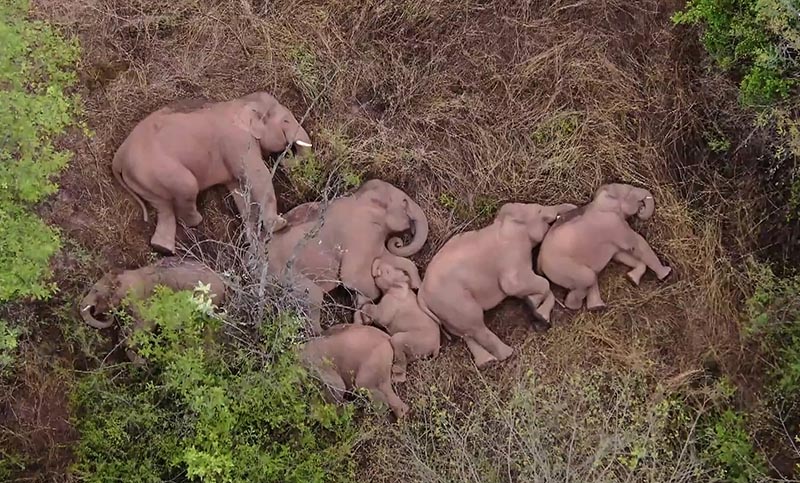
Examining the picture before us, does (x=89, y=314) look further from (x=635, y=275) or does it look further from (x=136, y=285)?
(x=635, y=275)

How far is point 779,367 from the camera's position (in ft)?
13.0

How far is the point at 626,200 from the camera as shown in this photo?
416 cm


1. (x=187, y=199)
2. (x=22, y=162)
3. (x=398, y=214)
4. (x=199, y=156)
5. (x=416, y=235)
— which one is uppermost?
(x=22, y=162)

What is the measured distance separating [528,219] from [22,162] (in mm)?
2323

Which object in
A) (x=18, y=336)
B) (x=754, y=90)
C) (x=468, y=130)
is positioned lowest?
(x=18, y=336)

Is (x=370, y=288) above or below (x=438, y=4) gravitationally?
below

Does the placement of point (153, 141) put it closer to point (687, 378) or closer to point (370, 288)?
point (370, 288)

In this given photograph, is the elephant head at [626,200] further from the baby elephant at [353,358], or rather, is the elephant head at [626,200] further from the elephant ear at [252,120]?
the elephant ear at [252,120]

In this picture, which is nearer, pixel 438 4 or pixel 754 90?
pixel 754 90

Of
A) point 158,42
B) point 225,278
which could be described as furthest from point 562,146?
point 158,42

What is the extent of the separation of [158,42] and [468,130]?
168 centimetres

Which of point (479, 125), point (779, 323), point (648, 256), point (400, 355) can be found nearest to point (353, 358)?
point (400, 355)

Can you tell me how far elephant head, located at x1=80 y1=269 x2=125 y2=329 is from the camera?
395 centimetres

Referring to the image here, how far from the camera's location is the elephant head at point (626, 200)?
4.13 metres
